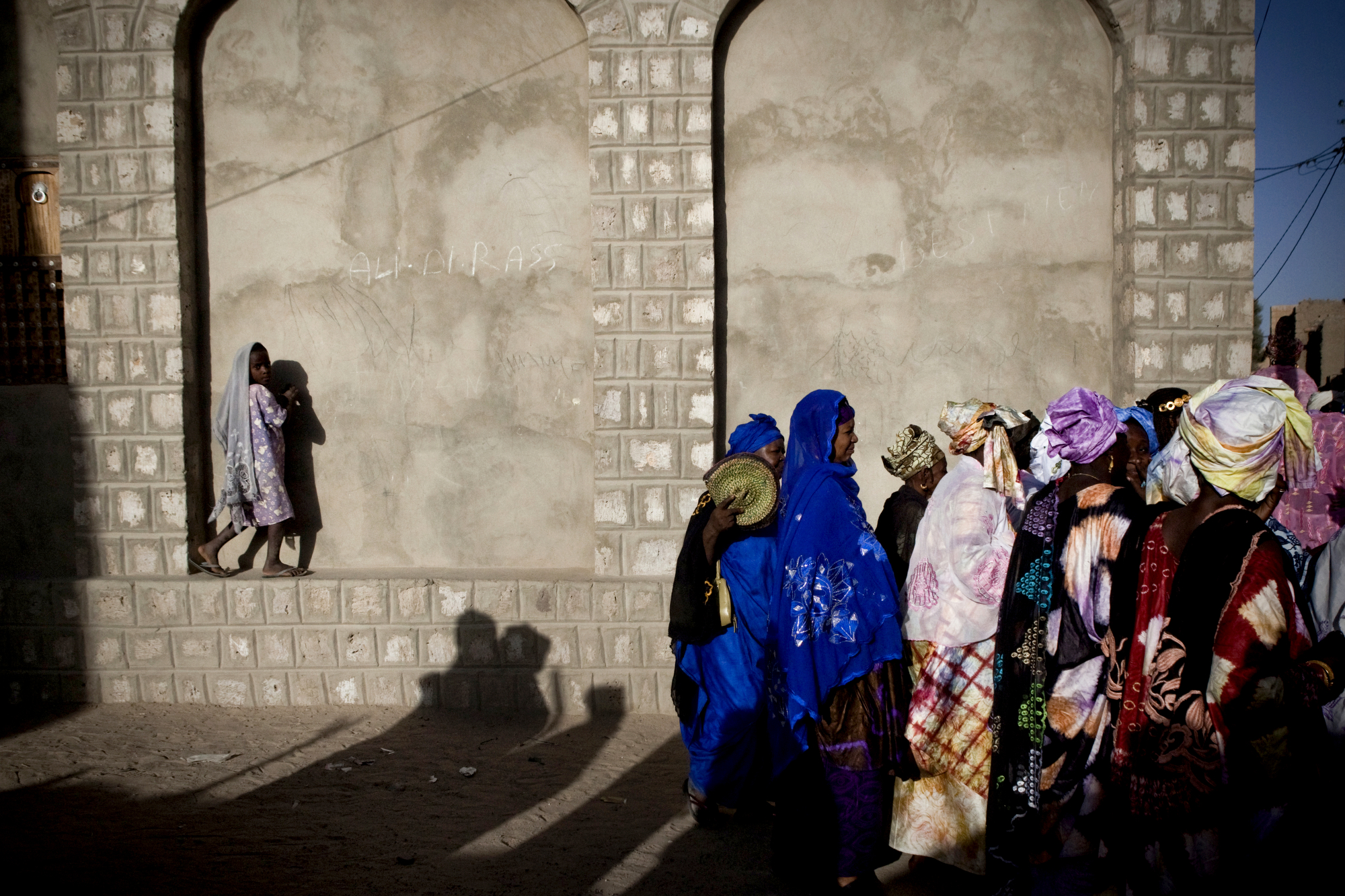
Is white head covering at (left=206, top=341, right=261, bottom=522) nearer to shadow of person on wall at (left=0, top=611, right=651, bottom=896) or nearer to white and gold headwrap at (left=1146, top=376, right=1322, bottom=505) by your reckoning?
shadow of person on wall at (left=0, top=611, right=651, bottom=896)

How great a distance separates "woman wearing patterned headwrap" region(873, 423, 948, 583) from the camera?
3.91 m

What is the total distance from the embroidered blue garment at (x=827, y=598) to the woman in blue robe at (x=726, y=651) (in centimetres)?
36

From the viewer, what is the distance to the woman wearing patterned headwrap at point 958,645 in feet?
10.9

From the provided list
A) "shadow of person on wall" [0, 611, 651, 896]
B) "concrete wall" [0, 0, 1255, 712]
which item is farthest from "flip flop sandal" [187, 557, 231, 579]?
"shadow of person on wall" [0, 611, 651, 896]

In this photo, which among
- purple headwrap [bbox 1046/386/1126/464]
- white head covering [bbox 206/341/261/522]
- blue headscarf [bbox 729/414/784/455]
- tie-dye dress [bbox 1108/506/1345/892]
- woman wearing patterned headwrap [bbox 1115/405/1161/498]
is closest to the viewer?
tie-dye dress [bbox 1108/506/1345/892]

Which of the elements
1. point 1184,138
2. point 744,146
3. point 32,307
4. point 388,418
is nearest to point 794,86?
point 744,146

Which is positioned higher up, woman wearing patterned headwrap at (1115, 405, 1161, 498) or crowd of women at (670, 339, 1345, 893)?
woman wearing patterned headwrap at (1115, 405, 1161, 498)

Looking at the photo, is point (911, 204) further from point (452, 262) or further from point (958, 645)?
point (958, 645)

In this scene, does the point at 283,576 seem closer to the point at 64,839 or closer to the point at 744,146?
the point at 64,839

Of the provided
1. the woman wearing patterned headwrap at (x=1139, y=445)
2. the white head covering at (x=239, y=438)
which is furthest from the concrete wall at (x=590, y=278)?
the woman wearing patterned headwrap at (x=1139, y=445)

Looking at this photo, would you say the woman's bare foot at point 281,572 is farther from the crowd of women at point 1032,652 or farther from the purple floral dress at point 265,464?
the crowd of women at point 1032,652

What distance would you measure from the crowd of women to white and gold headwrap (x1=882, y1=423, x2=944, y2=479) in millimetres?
11

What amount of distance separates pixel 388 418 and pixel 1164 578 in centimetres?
502

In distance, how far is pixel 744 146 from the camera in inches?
237
